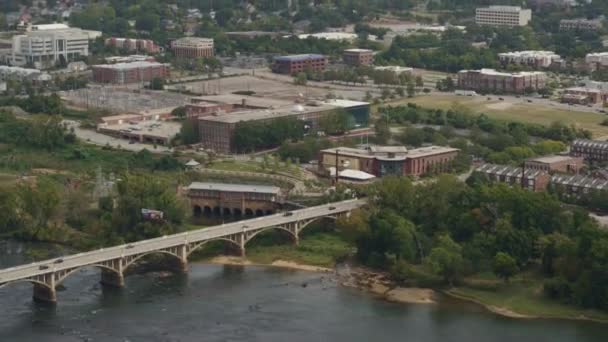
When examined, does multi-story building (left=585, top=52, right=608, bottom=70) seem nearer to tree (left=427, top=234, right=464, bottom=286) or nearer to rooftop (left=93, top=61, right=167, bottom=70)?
rooftop (left=93, top=61, right=167, bottom=70)

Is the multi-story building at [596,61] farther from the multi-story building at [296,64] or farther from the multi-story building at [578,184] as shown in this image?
the multi-story building at [578,184]

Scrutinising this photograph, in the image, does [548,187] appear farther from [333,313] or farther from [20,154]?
[20,154]

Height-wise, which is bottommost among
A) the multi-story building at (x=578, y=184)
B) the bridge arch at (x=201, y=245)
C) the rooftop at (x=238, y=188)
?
the bridge arch at (x=201, y=245)

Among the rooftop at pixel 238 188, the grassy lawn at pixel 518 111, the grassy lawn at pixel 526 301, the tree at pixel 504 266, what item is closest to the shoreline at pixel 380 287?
the grassy lawn at pixel 526 301

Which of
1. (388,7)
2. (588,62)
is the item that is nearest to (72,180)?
(588,62)

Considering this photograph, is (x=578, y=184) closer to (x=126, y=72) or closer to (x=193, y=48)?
(x=126, y=72)

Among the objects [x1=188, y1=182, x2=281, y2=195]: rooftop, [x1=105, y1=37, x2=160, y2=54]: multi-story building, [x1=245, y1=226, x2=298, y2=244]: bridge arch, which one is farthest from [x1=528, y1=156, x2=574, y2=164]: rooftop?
[x1=105, y1=37, x2=160, y2=54]: multi-story building
